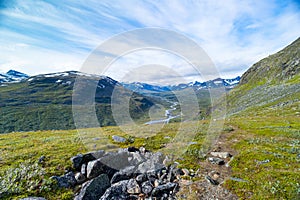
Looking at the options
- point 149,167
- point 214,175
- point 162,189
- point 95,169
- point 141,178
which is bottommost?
point 214,175

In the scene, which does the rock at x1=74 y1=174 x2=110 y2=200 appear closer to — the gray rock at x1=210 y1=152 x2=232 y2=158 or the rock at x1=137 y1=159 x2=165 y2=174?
the rock at x1=137 y1=159 x2=165 y2=174

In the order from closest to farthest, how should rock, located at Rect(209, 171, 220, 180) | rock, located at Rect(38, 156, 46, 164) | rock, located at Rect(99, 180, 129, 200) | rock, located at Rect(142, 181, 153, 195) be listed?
1. rock, located at Rect(99, 180, 129, 200)
2. rock, located at Rect(142, 181, 153, 195)
3. rock, located at Rect(209, 171, 220, 180)
4. rock, located at Rect(38, 156, 46, 164)

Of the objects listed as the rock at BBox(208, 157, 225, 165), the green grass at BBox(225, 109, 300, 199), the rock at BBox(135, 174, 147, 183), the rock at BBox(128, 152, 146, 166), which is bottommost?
the green grass at BBox(225, 109, 300, 199)

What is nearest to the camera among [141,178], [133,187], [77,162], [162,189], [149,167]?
[162,189]

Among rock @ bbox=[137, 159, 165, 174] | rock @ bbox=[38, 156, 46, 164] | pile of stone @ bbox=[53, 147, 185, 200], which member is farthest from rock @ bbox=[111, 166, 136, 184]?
rock @ bbox=[38, 156, 46, 164]

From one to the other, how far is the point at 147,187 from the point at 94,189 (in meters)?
3.42

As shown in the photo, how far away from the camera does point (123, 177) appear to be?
508 inches

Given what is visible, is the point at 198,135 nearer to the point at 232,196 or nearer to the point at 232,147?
the point at 232,147

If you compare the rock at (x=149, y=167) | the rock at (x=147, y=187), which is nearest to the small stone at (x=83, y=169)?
the rock at (x=149, y=167)

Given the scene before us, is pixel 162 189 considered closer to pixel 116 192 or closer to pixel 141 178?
pixel 141 178

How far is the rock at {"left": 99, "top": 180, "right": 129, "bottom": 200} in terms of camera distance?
35.4 feet

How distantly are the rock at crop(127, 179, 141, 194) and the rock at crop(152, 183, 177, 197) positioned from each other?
1.11 m

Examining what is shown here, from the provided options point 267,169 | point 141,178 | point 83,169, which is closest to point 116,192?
point 141,178

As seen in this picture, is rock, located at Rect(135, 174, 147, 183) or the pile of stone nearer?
the pile of stone
